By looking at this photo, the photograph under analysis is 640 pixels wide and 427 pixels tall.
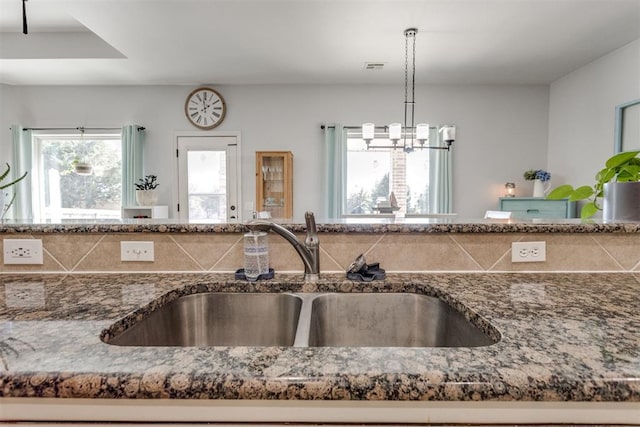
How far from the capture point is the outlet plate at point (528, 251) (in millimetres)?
1037

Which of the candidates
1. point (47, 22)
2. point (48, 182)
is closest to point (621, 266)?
point (47, 22)

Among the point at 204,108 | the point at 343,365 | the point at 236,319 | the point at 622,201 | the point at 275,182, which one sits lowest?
the point at 236,319

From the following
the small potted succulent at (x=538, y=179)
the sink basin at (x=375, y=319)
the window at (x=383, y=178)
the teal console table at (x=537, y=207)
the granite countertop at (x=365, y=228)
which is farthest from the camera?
the window at (x=383, y=178)

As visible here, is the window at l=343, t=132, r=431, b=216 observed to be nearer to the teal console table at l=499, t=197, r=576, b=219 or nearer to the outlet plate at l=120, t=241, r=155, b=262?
the teal console table at l=499, t=197, r=576, b=219

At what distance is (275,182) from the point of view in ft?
13.7

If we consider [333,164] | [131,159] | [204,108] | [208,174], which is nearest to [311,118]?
[333,164]

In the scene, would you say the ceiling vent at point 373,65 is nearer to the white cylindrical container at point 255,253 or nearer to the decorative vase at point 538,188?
the decorative vase at point 538,188

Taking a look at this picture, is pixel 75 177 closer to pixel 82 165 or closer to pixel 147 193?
pixel 82 165

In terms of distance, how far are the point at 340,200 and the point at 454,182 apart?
159 centimetres

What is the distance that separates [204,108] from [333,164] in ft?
6.32

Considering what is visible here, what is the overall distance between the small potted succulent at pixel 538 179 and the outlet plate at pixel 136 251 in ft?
14.6

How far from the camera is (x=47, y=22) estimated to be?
10.5 ft

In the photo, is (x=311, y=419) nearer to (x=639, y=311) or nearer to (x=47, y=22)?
(x=639, y=311)

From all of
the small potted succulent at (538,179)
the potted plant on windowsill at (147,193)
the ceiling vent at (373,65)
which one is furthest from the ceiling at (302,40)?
the potted plant on windowsill at (147,193)
